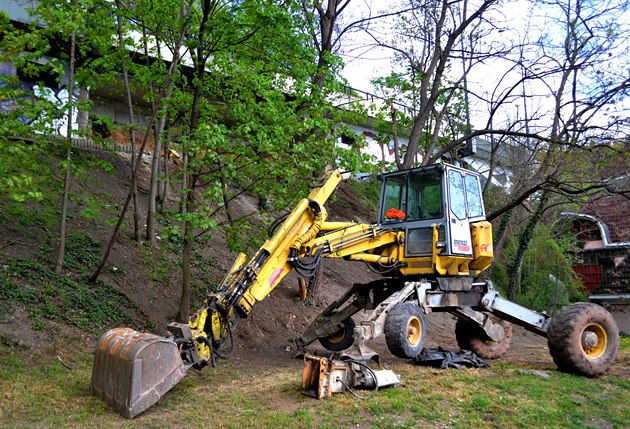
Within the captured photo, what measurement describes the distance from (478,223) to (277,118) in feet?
14.0

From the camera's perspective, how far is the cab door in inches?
401

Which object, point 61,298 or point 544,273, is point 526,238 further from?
point 61,298

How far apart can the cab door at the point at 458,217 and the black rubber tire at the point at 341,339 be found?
2.48 metres

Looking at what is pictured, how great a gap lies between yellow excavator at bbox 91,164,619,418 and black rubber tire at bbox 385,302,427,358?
2 cm

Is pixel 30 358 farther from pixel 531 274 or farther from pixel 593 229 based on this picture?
pixel 593 229

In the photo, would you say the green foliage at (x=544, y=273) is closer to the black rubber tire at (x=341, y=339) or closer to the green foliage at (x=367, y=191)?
the green foliage at (x=367, y=191)

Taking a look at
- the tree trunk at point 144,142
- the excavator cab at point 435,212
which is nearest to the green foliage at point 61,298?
the tree trunk at point 144,142

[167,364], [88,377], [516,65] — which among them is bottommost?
[88,377]

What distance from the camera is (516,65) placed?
49.9ft

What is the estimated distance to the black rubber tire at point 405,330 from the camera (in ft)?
28.6

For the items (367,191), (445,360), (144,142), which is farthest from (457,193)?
(367,191)

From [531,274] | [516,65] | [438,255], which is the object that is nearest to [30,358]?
[438,255]

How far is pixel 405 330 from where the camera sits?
28.8 feet

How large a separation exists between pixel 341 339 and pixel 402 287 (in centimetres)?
163
